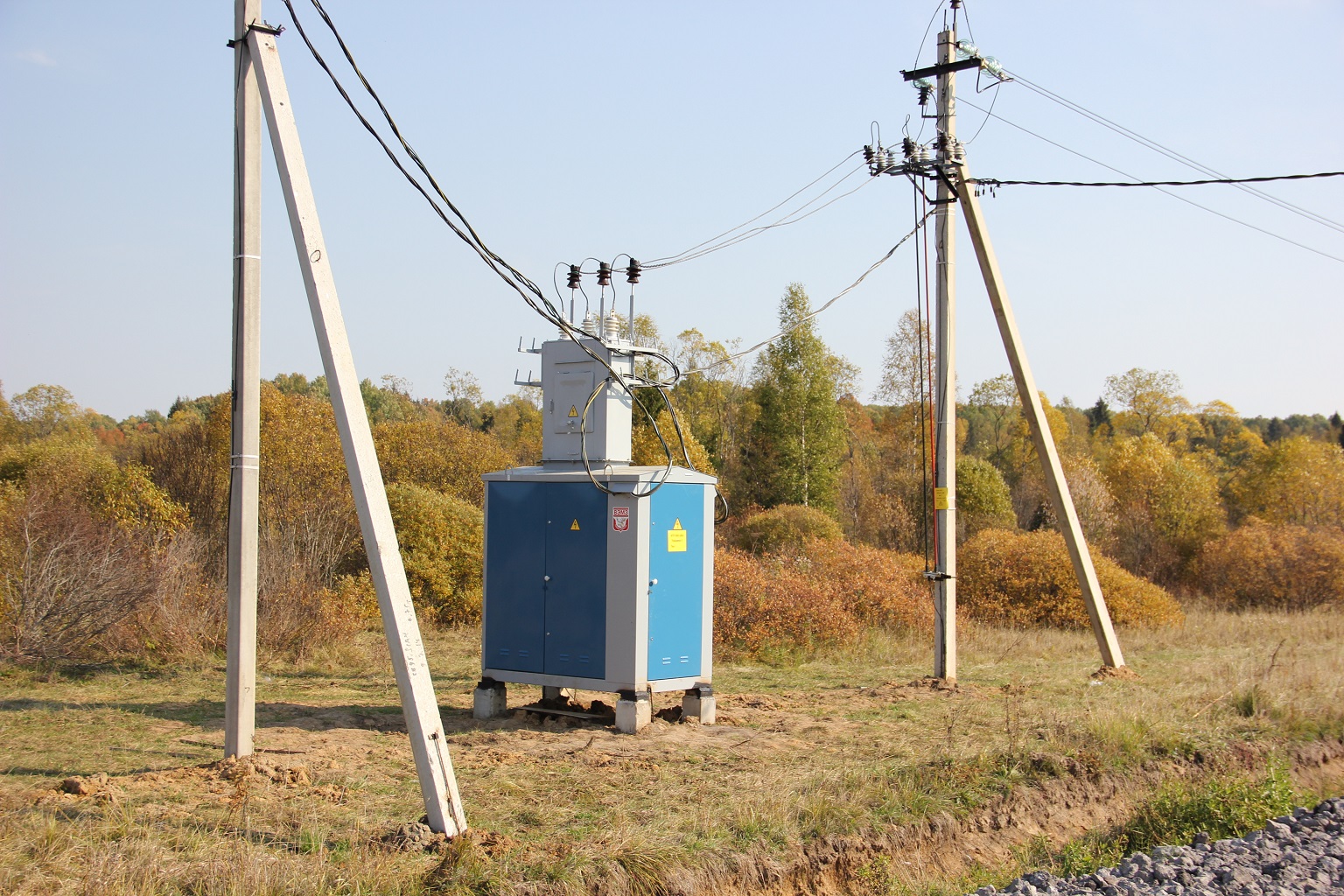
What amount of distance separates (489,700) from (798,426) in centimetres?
3118

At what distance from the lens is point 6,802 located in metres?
6.06

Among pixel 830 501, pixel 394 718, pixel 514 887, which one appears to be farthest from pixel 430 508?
pixel 830 501

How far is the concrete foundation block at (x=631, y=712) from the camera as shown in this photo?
911 cm

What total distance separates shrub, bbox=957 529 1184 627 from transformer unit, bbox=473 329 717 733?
39.8 ft

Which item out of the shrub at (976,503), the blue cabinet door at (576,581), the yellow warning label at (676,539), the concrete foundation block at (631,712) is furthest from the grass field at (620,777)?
the shrub at (976,503)

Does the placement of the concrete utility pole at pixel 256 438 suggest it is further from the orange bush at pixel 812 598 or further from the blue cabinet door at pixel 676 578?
the orange bush at pixel 812 598

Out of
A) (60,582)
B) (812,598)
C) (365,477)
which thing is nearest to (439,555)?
(812,598)

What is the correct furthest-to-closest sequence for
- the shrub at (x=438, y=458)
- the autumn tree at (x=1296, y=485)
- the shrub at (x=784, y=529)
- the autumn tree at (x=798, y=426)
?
the autumn tree at (x=798, y=426), the autumn tree at (x=1296, y=485), the shrub at (x=784, y=529), the shrub at (x=438, y=458)

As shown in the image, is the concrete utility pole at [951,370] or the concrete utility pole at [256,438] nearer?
the concrete utility pole at [256,438]

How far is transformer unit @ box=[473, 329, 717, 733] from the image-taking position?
30.7 ft

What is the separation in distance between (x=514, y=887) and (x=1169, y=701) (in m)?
7.67

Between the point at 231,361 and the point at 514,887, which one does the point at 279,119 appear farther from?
→ the point at 514,887

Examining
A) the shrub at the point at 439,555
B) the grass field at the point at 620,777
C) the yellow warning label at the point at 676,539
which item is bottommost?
the grass field at the point at 620,777

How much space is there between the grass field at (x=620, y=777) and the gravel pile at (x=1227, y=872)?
57cm
